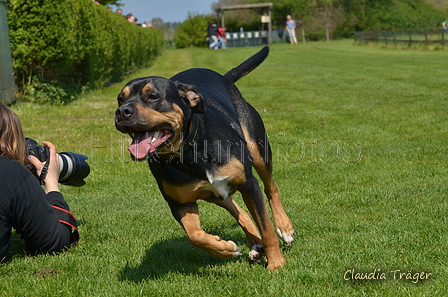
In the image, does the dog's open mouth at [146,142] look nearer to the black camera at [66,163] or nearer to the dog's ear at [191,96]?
the dog's ear at [191,96]

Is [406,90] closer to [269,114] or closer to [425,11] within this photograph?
[269,114]

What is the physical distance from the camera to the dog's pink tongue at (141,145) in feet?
11.2

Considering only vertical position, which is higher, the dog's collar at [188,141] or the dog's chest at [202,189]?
the dog's collar at [188,141]

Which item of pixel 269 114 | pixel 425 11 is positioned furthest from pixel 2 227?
pixel 425 11

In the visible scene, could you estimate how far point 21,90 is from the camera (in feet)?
39.0

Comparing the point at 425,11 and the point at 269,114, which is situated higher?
the point at 425,11

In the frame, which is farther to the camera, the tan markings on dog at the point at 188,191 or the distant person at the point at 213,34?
the distant person at the point at 213,34

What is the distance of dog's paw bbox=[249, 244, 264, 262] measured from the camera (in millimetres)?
4062

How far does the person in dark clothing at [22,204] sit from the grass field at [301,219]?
155 millimetres

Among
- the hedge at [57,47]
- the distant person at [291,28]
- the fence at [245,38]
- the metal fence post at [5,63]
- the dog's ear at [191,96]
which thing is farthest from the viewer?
the fence at [245,38]

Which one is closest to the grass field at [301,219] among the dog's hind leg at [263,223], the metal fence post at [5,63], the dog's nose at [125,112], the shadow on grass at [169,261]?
the shadow on grass at [169,261]

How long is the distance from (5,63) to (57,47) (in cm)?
131

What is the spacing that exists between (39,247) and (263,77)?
15624 millimetres

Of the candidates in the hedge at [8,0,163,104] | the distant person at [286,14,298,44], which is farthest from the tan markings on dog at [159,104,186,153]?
the distant person at [286,14,298,44]
